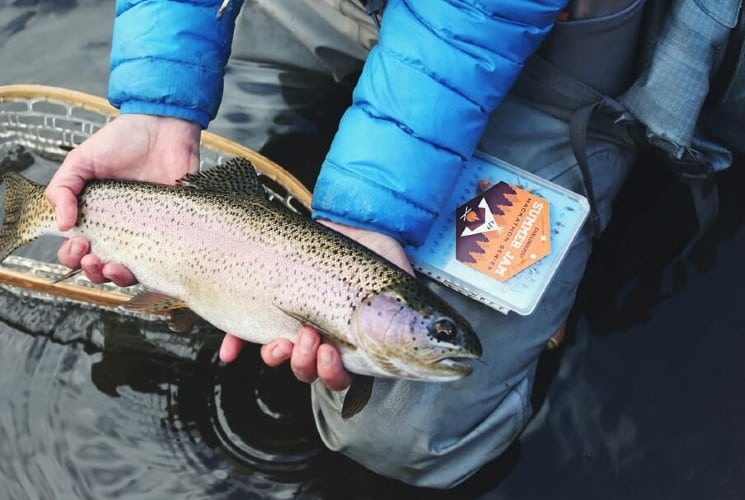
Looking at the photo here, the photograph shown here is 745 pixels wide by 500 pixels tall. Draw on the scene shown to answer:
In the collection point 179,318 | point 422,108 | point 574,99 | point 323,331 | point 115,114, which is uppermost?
point 574,99

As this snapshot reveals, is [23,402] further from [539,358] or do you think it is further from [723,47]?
[723,47]

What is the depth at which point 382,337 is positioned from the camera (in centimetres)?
182

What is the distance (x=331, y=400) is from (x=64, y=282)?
100 centimetres

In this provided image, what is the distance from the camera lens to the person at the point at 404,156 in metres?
2.08

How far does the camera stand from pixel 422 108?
209 cm

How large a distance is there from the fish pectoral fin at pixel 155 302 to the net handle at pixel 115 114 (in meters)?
0.71

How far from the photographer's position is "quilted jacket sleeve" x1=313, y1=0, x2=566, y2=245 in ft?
6.78

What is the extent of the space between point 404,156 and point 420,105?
0.47ft

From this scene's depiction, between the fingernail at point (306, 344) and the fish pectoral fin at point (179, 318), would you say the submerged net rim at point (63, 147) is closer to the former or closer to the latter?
the fish pectoral fin at point (179, 318)

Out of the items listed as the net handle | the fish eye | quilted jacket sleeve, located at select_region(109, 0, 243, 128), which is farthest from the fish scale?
the net handle

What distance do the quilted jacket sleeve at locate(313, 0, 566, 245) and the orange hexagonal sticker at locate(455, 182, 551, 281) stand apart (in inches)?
7.0

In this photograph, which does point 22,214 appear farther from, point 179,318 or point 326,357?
point 326,357

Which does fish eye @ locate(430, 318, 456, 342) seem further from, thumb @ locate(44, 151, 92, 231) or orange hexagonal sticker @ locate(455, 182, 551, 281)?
thumb @ locate(44, 151, 92, 231)

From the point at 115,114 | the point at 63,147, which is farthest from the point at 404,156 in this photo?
the point at 63,147
